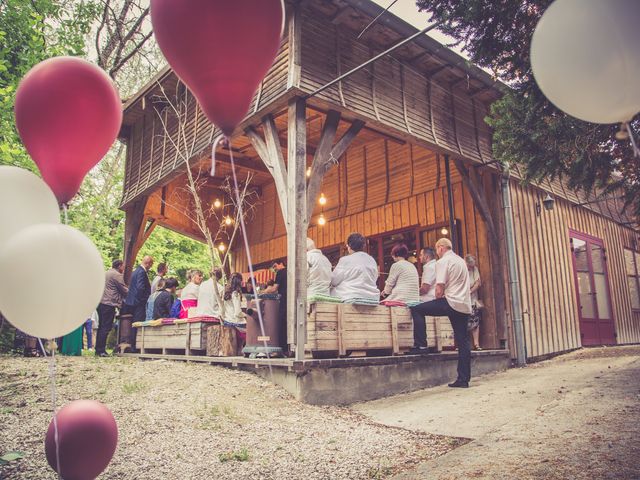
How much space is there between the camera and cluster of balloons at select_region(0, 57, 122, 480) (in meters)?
2.32

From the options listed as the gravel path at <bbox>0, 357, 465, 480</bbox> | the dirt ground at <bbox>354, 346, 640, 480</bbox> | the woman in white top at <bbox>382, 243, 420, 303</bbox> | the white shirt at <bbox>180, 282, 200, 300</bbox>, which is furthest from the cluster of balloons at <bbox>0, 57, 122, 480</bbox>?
the white shirt at <bbox>180, 282, 200, 300</bbox>

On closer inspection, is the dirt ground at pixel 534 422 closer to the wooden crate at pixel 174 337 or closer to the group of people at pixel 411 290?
the group of people at pixel 411 290

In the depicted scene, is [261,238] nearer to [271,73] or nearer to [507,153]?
[271,73]

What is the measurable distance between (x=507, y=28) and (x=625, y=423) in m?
3.34

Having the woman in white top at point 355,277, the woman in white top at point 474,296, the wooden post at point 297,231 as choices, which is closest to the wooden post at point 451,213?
the woman in white top at point 474,296

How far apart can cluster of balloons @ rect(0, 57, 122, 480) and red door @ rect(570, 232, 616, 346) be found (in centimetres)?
1196

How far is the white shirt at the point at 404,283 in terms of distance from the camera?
7293mm

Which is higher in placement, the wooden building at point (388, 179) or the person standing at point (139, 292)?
the wooden building at point (388, 179)

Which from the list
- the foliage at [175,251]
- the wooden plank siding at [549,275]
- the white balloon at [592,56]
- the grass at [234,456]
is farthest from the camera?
the foliage at [175,251]

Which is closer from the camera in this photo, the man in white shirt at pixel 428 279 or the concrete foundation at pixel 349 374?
the concrete foundation at pixel 349 374

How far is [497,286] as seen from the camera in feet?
31.3

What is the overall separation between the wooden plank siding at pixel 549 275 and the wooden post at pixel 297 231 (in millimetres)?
5592

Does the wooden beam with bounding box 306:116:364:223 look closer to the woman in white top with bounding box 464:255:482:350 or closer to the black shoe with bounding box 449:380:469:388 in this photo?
the black shoe with bounding box 449:380:469:388

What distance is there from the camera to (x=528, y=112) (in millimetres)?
4207
